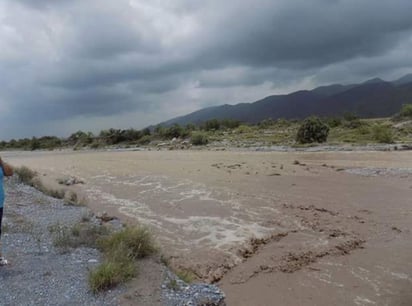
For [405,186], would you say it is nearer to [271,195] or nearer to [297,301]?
[271,195]

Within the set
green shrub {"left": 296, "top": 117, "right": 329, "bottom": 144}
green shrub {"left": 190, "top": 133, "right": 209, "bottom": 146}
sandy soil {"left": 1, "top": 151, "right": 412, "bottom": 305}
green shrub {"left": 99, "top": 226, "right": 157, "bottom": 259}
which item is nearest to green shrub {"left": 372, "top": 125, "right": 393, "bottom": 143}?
green shrub {"left": 296, "top": 117, "right": 329, "bottom": 144}

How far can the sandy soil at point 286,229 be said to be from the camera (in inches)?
331

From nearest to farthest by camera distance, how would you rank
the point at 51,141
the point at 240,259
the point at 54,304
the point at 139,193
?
the point at 54,304 → the point at 240,259 → the point at 139,193 → the point at 51,141

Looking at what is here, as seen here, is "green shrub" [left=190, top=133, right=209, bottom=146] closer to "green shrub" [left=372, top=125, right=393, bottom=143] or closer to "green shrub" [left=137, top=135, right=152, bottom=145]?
"green shrub" [left=137, top=135, right=152, bottom=145]

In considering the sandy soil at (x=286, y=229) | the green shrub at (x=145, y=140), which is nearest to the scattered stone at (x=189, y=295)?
the sandy soil at (x=286, y=229)

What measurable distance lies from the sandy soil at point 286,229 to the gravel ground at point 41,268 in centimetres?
278

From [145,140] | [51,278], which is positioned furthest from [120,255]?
[145,140]

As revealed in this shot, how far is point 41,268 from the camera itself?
756 centimetres

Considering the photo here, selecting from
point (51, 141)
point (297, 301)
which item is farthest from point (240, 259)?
point (51, 141)

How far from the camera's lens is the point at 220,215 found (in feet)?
52.3

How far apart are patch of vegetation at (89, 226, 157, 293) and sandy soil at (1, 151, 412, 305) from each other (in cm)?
163

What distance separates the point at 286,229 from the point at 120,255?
7.01m

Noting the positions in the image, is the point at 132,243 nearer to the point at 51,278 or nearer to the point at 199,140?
the point at 51,278

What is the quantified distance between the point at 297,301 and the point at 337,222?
6896mm
